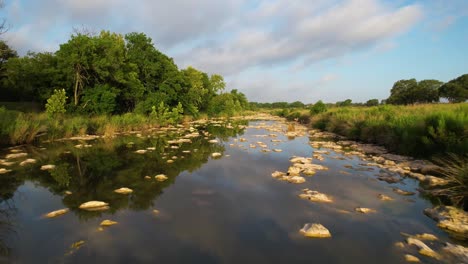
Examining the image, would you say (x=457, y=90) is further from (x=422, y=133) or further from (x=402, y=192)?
(x=402, y=192)

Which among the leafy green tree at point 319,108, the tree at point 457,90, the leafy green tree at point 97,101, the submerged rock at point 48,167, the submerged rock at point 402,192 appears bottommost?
the submerged rock at point 402,192

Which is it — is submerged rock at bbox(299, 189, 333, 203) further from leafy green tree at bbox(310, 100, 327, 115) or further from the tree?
the tree

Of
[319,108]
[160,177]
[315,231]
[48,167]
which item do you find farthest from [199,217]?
[319,108]

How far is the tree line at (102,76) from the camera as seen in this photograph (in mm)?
20500

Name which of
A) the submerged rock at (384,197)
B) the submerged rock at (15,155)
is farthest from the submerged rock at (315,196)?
the submerged rock at (15,155)

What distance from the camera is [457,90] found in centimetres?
4594

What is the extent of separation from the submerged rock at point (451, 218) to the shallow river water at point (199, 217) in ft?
0.63

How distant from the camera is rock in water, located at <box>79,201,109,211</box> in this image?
498 centimetres

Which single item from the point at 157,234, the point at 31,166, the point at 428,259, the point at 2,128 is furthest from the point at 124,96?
the point at 428,259

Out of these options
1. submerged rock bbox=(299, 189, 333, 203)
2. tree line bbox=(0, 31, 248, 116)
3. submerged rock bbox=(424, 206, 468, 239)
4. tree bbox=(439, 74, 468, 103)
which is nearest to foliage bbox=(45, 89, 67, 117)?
tree line bbox=(0, 31, 248, 116)

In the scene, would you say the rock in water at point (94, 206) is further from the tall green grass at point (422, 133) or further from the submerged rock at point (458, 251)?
the tall green grass at point (422, 133)

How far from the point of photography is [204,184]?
22.5 feet

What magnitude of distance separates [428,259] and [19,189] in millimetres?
8309

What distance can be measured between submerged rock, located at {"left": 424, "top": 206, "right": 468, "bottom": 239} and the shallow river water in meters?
0.19
